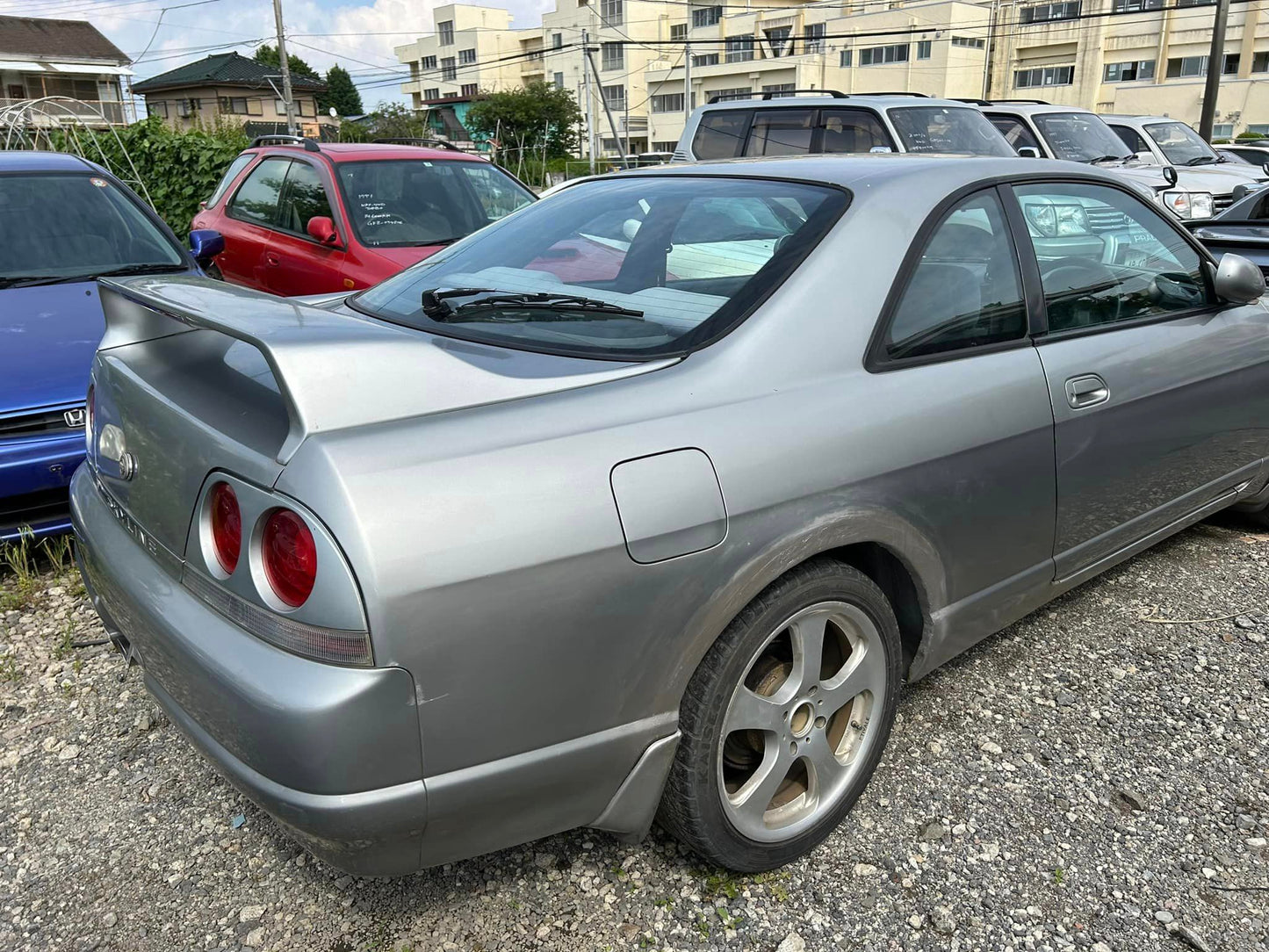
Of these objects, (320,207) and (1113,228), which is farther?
(320,207)

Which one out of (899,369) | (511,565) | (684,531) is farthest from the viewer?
(899,369)

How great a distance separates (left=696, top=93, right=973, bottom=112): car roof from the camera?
27.5 feet

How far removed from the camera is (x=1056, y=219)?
9.71 feet

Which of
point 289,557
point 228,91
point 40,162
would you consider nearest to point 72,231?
point 40,162

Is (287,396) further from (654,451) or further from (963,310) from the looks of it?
(963,310)

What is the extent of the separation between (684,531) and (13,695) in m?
2.47

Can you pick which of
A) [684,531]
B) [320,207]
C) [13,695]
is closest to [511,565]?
[684,531]

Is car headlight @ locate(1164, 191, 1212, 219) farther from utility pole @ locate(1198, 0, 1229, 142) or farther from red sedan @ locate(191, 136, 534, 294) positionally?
utility pole @ locate(1198, 0, 1229, 142)

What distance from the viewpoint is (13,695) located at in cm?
310

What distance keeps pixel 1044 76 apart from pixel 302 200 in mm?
57774

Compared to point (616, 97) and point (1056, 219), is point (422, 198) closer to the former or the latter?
point (1056, 219)

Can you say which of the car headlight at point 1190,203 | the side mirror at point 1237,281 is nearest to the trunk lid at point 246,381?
the side mirror at point 1237,281

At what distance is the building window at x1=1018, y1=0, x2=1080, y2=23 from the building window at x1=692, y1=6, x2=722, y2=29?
1865cm

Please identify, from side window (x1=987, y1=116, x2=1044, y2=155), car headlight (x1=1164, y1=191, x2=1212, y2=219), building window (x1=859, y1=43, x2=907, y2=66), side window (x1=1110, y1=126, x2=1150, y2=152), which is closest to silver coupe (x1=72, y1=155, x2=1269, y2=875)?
side window (x1=987, y1=116, x2=1044, y2=155)
